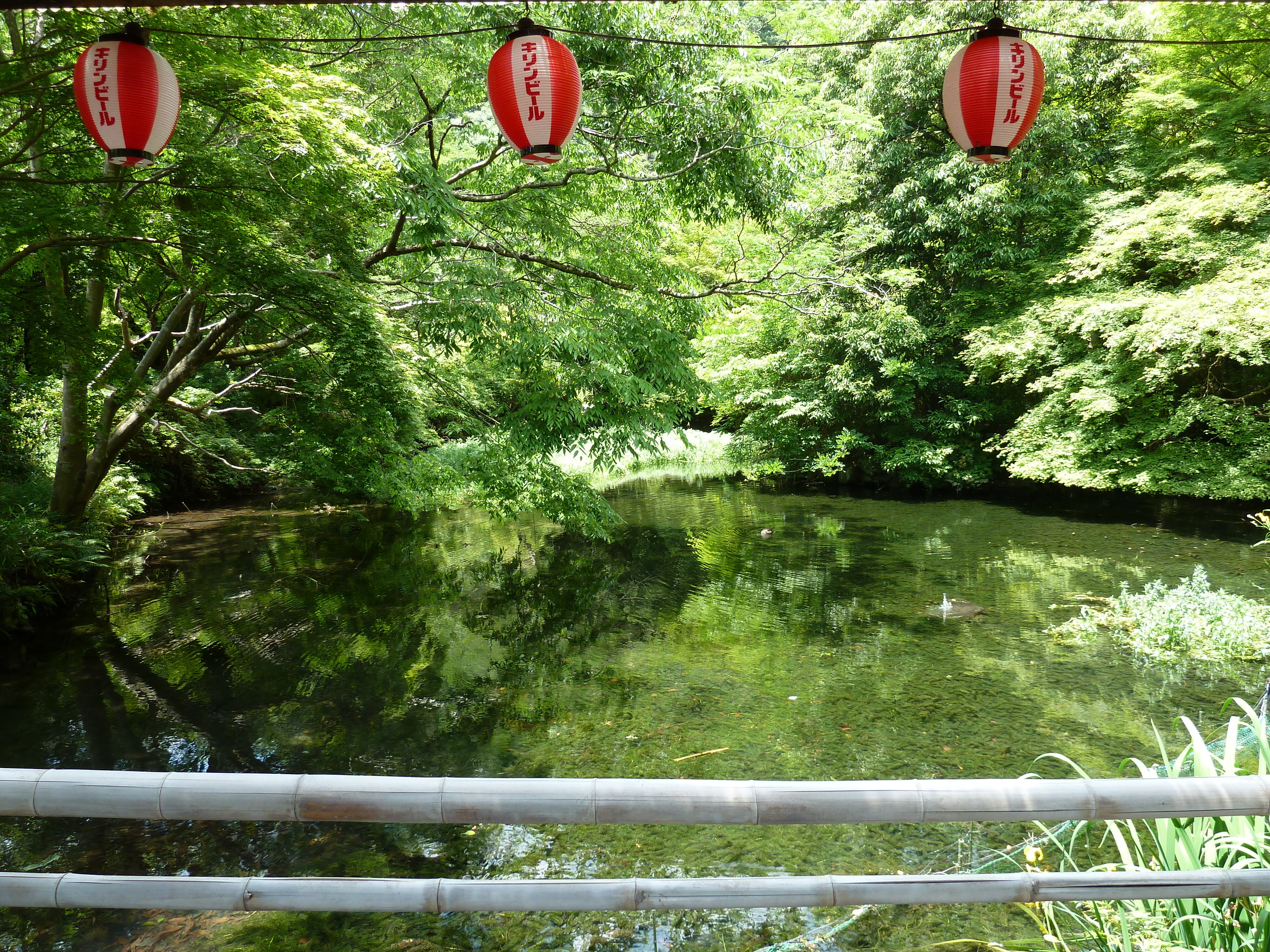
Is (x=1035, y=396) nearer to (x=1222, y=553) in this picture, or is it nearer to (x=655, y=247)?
(x=1222, y=553)

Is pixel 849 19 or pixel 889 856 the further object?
pixel 849 19

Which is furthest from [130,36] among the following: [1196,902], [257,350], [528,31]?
[257,350]

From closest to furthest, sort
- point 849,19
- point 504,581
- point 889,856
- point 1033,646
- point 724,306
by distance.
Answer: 1. point 889,856
2. point 1033,646
3. point 724,306
4. point 504,581
5. point 849,19

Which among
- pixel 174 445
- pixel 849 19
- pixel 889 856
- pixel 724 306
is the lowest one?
pixel 889 856

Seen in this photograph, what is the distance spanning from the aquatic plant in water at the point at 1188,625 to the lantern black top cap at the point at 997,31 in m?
4.26

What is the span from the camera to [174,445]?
10383 millimetres

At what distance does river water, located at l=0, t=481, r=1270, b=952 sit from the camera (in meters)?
2.92

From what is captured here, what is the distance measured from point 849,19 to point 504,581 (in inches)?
411

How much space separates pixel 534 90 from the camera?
Result: 9.21 feet

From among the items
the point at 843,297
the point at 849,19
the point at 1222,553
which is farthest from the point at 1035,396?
the point at 849,19

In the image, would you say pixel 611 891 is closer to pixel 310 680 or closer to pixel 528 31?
pixel 528 31

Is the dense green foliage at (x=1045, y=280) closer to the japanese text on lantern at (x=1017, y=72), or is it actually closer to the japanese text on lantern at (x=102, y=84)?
the japanese text on lantern at (x=1017, y=72)

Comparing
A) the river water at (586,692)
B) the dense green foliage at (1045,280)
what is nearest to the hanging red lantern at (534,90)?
the river water at (586,692)

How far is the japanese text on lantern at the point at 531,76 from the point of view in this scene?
2771mm
